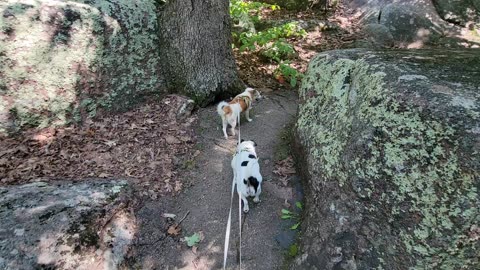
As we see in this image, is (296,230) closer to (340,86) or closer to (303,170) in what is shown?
(303,170)

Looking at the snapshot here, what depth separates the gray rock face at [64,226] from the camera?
2.96 m

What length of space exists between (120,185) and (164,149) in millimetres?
908

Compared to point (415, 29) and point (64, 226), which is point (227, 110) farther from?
point (415, 29)

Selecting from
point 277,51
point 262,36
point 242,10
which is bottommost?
point 277,51

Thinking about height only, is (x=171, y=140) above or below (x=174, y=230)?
above

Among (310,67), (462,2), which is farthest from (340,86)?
(462,2)

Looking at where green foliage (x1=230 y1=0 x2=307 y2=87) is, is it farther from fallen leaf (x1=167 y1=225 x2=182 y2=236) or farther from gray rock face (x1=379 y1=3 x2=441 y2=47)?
fallen leaf (x1=167 y1=225 x2=182 y2=236)

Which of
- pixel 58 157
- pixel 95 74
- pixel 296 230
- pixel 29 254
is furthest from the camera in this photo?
pixel 95 74

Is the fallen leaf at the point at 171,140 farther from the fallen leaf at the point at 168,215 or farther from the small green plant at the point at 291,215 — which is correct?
the small green plant at the point at 291,215

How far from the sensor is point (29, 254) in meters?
2.93

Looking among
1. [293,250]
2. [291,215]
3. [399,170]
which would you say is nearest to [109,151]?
[291,215]

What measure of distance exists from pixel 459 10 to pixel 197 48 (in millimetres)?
6361

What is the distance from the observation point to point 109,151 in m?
4.50

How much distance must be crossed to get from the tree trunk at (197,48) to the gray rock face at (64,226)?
7.55ft
